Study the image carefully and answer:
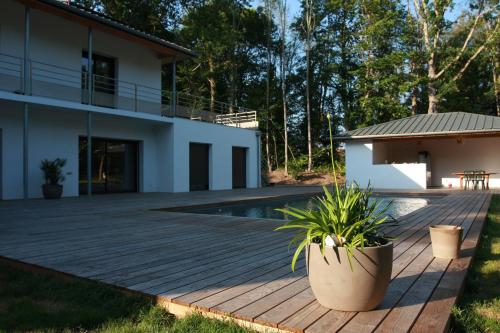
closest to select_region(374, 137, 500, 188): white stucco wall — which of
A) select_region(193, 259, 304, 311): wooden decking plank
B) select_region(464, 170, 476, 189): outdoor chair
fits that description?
select_region(464, 170, 476, 189): outdoor chair

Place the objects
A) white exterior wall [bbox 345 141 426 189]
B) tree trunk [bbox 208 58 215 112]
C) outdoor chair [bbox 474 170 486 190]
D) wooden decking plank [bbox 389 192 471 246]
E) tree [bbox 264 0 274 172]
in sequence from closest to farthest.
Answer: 1. wooden decking plank [bbox 389 192 471 246]
2. outdoor chair [bbox 474 170 486 190]
3. white exterior wall [bbox 345 141 426 189]
4. tree trunk [bbox 208 58 215 112]
5. tree [bbox 264 0 274 172]

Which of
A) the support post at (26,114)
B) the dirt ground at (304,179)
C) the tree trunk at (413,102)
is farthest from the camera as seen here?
the tree trunk at (413,102)

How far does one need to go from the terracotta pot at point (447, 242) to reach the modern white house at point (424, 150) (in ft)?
38.2

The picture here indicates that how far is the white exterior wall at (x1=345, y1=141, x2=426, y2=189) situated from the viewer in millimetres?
15453

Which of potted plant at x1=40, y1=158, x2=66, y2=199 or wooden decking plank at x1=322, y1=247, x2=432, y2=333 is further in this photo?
potted plant at x1=40, y1=158, x2=66, y2=199

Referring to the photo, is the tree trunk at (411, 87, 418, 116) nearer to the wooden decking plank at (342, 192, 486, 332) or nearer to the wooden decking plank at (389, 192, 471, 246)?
the wooden decking plank at (389, 192, 471, 246)

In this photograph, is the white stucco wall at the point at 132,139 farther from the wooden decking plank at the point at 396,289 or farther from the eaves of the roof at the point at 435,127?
the wooden decking plank at the point at 396,289

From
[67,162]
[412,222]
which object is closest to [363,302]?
[412,222]

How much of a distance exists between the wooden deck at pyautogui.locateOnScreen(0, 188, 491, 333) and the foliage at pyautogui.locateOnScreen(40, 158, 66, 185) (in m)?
4.50

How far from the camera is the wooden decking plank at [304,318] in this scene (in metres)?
1.99

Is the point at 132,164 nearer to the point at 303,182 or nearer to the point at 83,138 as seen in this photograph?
the point at 83,138

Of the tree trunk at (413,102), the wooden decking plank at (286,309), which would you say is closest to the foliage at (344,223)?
the wooden decking plank at (286,309)

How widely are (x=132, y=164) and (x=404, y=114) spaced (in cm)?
1586

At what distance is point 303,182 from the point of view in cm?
2009
